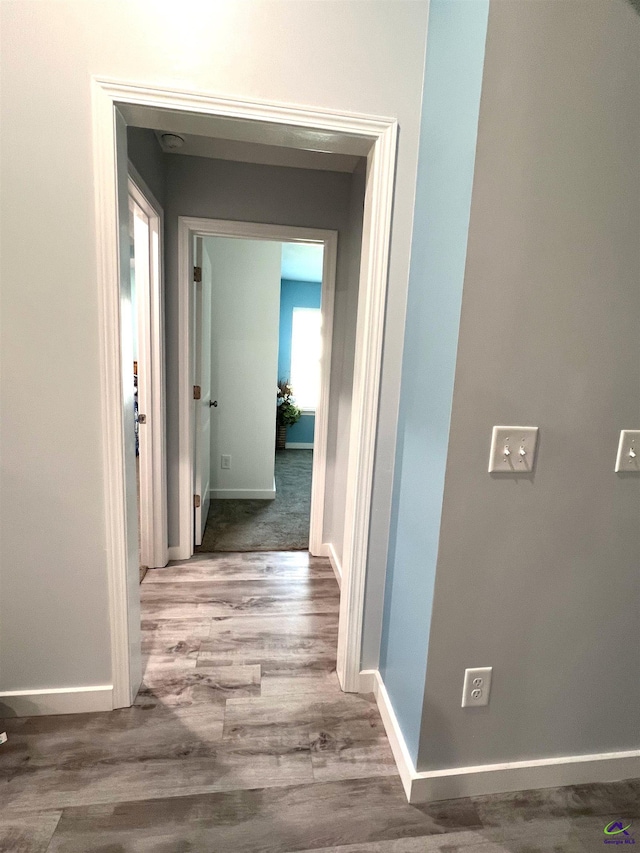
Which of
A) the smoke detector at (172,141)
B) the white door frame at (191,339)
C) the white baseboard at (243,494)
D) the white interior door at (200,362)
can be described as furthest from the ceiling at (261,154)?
the white baseboard at (243,494)

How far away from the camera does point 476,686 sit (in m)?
1.23

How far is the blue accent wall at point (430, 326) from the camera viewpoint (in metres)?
1.04

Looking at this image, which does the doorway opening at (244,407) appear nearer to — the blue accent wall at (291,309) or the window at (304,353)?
the blue accent wall at (291,309)

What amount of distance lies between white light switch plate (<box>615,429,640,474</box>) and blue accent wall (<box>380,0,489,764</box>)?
499mm

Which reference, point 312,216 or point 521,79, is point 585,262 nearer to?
point 521,79

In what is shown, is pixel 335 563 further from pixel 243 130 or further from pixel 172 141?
pixel 172 141

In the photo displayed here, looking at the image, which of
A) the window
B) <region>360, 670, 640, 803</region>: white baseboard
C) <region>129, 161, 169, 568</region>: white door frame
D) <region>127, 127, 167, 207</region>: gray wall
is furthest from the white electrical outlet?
the window

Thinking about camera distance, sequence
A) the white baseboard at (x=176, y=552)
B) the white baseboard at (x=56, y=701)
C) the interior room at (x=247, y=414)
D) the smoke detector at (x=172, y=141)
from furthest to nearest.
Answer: the interior room at (x=247, y=414), the white baseboard at (x=176, y=552), the smoke detector at (x=172, y=141), the white baseboard at (x=56, y=701)

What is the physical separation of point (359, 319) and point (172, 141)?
1.36m

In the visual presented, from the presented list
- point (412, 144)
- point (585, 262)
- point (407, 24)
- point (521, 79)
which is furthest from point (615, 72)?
point (407, 24)

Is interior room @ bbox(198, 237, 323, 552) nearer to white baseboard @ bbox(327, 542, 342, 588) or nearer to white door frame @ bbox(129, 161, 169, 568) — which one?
white baseboard @ bbox(327, 542, 342, 588)

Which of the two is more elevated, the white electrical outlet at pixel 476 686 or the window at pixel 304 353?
the window at pixel 304 353

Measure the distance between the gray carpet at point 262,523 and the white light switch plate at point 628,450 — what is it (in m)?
2.06

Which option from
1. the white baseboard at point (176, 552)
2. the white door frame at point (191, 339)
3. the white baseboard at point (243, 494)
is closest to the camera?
the white door frame at point (191, 339)
